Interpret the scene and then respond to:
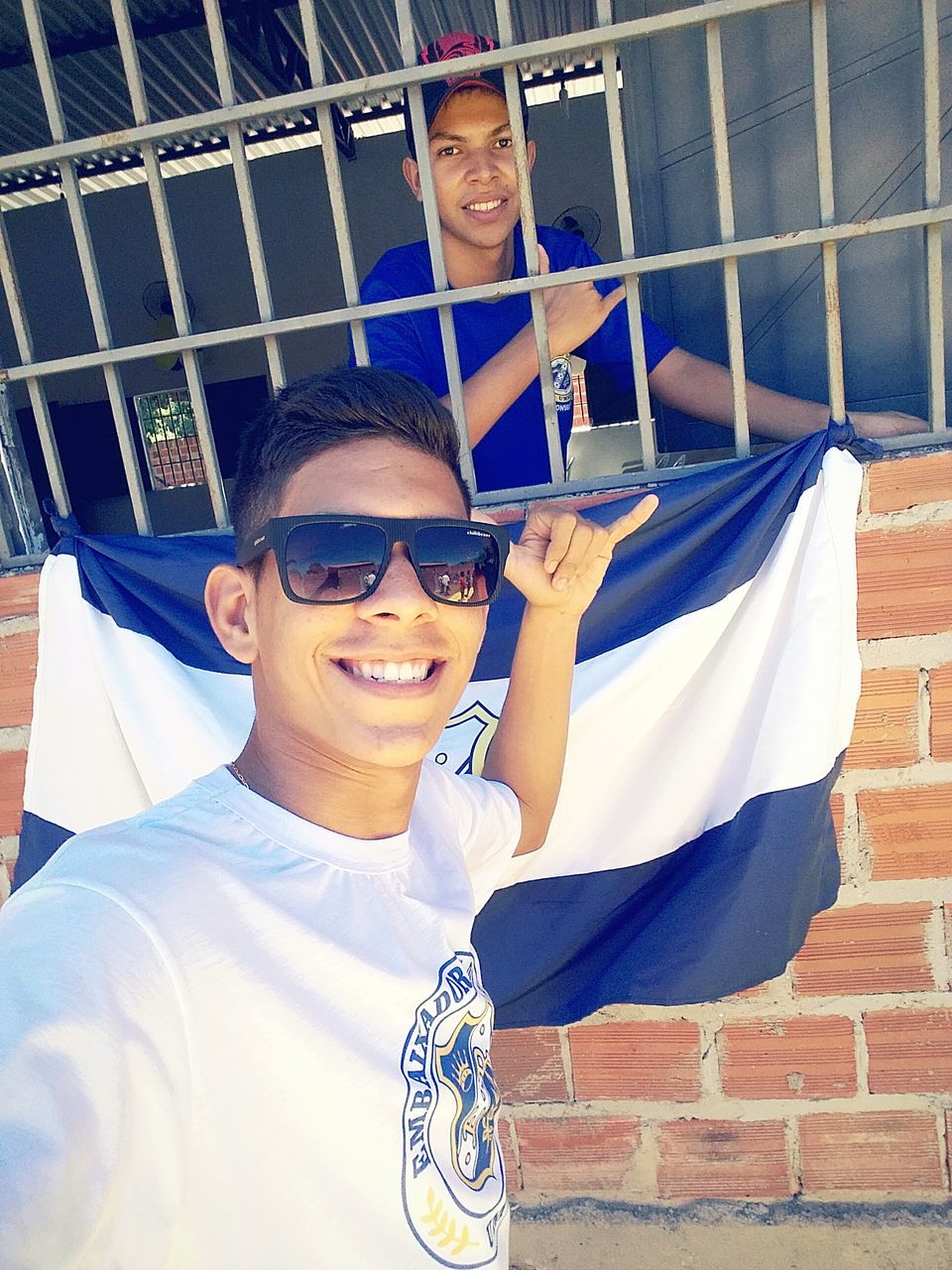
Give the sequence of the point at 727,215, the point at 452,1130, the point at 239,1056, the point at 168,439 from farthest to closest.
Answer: the point at 168,439 → the point at 727,215 → the point at 452,1130 → the point at 239,1056

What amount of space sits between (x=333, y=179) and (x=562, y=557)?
0.90m

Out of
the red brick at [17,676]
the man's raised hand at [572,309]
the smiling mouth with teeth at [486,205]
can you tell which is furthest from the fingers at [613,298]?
the red brick at [17,676]

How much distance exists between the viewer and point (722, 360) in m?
2.09

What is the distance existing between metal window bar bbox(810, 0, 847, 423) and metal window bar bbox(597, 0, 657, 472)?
34 centimetres

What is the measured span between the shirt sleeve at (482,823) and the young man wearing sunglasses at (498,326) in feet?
2.34

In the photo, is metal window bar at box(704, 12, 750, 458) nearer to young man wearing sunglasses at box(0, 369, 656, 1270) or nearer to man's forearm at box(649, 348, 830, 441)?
man's forearm at box(649, 348, 830, 441)

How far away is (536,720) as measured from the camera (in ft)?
4.81

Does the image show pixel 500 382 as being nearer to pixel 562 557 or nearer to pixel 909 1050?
pixel 562 557

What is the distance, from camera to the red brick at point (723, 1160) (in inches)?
75.2

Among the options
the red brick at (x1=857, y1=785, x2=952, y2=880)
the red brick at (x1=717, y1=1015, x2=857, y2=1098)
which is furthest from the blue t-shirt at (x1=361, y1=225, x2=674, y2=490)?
the red brick at (x1=717, y1=1015, x2=857, y2=1098)

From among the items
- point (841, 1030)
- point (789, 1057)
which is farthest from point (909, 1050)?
point (789, 1057)

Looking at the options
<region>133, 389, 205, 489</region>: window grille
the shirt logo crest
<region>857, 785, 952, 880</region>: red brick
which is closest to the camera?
the shirt logo crest

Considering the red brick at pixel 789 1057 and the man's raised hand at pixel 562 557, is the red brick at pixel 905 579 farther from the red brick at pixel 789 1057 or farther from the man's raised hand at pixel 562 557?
the red brick at pixel 789 1057

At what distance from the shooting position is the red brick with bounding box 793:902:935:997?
1.78 metres
